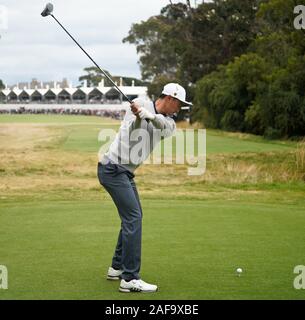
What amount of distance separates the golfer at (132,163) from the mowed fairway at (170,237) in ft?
0.79

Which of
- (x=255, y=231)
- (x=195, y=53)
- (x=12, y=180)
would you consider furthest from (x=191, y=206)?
(x=195, y=53)

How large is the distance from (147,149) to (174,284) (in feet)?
4.49

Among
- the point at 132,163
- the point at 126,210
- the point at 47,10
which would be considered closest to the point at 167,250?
the point at 126,210

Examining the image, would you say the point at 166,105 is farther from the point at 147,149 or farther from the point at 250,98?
the point at 250,98

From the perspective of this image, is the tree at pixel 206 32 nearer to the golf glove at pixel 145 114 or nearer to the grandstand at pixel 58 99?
the golf glove at pixel 145 114

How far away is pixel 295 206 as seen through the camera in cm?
1543

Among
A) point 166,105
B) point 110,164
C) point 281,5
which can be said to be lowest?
point 110,164

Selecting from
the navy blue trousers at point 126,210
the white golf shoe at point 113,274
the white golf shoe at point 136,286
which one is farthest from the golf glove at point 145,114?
the white golf shoe at point 113,274

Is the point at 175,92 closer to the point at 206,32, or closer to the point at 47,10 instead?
the point at 47,10

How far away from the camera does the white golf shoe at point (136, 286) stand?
24.4 ft

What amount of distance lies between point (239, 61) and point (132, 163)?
4718 cm

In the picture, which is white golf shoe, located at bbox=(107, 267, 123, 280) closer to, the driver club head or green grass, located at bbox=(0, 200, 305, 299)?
green grass, located at bbox=(0, 200, 305, 299)

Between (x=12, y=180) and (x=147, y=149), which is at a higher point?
(x=147, y=149)

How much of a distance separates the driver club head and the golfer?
1.57 metres
